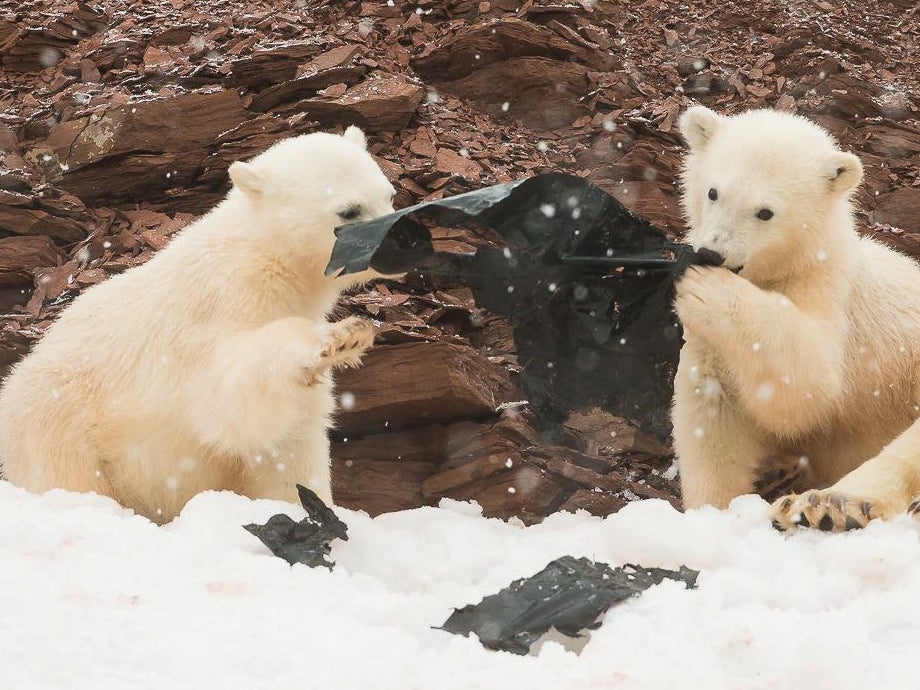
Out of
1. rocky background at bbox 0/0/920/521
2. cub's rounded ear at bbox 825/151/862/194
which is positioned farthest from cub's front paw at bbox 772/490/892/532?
rocky background at bbox 0/0/920/521

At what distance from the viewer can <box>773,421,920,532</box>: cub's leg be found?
15.3 feet

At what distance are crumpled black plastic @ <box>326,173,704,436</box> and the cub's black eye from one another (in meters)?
0.17

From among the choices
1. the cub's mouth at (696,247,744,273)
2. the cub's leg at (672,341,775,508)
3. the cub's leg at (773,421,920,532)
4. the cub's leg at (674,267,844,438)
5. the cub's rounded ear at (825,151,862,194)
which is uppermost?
→ the cub's rounded ear at (825,151,862,194)

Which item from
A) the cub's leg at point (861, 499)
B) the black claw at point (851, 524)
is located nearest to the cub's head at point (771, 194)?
the cub's leg at point (861, 499)

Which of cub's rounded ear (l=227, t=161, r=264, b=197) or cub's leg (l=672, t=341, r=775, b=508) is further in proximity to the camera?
cub's leg (l=672, t=341, r=775, b=508)

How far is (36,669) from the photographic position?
9.62ft

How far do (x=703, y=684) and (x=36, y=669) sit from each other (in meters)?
1.90

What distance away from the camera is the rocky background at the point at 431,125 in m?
7.53

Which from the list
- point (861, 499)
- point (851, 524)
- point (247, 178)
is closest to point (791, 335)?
point (861, 499)

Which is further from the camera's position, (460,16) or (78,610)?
(460,16)

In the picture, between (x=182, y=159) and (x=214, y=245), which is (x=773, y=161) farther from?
(x=182, y=159)

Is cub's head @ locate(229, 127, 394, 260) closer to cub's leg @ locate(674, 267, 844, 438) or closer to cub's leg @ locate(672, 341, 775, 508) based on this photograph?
cub's leg @ locate(674, 267, 844, 438)

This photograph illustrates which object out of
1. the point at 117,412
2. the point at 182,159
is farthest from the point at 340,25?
the point at 117,412

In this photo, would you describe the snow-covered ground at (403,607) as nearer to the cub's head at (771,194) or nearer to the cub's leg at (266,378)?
the cub's leg at (266,378)
